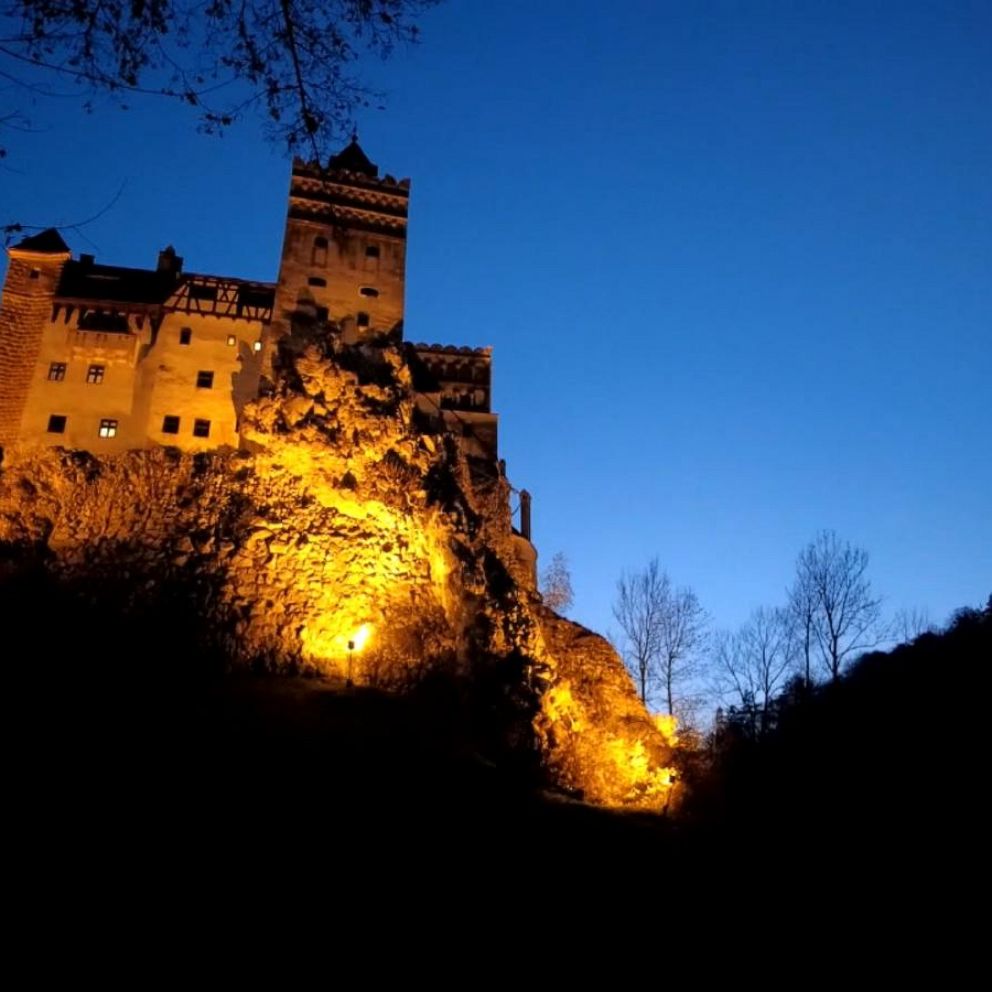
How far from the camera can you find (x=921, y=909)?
682 inches

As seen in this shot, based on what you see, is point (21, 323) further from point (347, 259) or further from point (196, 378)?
point (347, 259)

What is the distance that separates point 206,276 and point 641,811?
3007 centimetres

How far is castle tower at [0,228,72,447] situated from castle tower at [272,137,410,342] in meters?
9.99

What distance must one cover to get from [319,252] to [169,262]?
8156mm

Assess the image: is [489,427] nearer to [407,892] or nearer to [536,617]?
[536,617]

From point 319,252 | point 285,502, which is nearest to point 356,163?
point 319,252

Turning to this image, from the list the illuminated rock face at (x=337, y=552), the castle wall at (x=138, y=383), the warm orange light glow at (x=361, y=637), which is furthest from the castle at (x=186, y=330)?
the warm orange light glow at (x=361, y=637)

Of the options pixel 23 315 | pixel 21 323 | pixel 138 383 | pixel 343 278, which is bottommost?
pixel 138 383

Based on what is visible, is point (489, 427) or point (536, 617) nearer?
point (536, 617)

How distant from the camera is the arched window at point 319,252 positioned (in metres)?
38.9

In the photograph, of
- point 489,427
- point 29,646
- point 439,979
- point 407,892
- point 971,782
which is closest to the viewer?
point 439,979

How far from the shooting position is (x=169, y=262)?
40.7 meters

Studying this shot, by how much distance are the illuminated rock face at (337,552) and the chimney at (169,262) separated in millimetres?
10206

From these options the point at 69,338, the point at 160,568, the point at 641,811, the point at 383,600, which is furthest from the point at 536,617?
the point at 69,338
